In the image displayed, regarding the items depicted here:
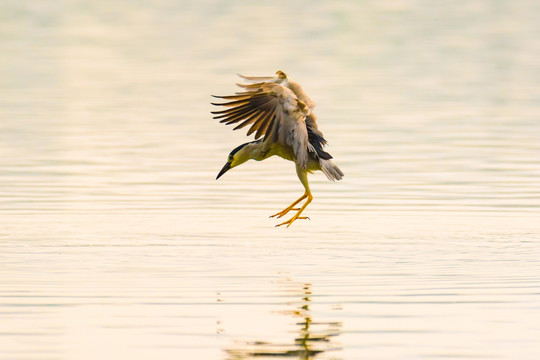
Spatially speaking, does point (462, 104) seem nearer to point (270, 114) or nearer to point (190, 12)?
point (270, 114)

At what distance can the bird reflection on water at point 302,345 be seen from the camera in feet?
32.1

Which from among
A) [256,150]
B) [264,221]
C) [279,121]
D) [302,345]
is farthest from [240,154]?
[302,345]

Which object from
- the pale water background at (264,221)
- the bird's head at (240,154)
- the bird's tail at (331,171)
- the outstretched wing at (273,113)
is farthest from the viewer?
the bird's head at (240,154)

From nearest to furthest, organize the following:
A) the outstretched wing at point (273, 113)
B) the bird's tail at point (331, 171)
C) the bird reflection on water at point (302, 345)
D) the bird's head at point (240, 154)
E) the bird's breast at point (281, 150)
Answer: the bird reflection on water at point (302, 345), the outstretched wing at point (273, 113), the bird's tail at point (331, 171), the bird's breast at point (281, 150), the bird's head at point (240, 154)

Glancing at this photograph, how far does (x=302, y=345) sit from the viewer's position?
33.0ft

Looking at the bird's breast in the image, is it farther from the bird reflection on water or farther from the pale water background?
the bird reflection on water

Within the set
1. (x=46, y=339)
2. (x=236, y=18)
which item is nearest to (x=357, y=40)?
(x=236, y=18)

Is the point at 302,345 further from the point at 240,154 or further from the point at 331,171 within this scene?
the point at 240,154

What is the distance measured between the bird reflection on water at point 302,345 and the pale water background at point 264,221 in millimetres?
28

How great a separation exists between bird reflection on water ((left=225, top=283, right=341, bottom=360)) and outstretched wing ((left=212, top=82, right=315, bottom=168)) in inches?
175

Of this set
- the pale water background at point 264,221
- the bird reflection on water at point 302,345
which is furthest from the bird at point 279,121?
the bird reflection on water at point 302,345

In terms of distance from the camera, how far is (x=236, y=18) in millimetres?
62250

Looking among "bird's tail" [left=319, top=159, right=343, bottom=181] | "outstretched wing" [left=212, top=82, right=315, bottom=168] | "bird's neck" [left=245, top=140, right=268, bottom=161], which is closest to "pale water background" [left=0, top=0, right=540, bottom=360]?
"bird's tail" [left=319, top=159, right=343, bottom=181]

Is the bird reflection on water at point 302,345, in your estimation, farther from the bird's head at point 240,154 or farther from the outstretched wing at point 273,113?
the bird's head at point 240,154
